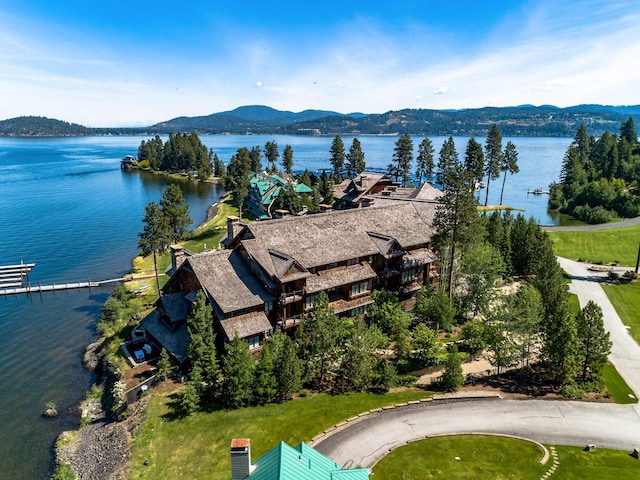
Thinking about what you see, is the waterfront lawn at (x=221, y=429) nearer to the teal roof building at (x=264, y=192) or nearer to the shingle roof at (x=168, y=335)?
the shingle roof at (x=168, y=335)

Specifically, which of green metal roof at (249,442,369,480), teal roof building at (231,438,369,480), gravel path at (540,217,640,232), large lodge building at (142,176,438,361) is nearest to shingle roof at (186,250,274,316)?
large lodge building at (142,176,438,361)

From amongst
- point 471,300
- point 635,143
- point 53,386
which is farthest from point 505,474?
point 635,143

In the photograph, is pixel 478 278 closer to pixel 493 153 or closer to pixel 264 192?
pixel 264 192

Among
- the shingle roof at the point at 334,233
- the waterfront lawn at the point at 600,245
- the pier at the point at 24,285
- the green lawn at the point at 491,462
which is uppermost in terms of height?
the shingle roof at the point at 334,233

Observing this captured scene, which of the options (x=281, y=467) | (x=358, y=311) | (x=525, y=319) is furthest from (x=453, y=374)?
(x=281, y=467)

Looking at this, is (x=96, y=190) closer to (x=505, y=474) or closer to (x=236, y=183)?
(x=236, y=183)

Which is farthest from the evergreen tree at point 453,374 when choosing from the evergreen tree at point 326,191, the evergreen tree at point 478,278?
the evergreen tree at point 326,191
